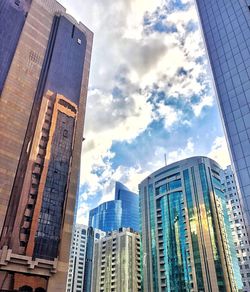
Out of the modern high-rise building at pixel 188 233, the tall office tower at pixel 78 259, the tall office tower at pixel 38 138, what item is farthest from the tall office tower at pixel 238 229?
the tall office tower at pixel 78 259

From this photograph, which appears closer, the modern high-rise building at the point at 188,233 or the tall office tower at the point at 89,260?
the modern high-rise building at the point at 188,233

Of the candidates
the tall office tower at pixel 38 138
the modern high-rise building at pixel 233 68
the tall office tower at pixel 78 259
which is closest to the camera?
the modern high-rise building at pixel 233 68

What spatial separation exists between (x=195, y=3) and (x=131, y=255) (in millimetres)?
102844

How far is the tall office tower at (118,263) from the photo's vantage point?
122 m

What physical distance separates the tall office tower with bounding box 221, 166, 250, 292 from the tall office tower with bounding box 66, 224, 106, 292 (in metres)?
86.0

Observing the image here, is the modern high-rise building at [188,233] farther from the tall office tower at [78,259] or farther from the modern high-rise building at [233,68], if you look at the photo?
the tall office tower at [78,259]

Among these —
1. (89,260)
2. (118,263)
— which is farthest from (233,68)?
(89,260)

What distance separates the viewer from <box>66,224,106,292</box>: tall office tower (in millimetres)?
156500

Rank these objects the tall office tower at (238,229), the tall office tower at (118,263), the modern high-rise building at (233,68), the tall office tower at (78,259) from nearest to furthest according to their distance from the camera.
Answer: the modern high-rise building at (233,68), the tall office tower at (238,229), the tall office tower at (118,263), the tall office tower at (78,259)

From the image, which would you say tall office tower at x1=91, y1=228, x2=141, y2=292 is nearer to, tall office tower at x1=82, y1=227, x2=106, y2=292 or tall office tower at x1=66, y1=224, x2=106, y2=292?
tall office tower at x1=66, y1=224, x2=106, y2=292

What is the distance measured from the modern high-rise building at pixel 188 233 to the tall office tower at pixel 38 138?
54459mm

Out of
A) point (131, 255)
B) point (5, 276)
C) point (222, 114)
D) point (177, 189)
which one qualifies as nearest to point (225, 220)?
point (177, 189)

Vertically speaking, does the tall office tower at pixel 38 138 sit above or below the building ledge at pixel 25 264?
above

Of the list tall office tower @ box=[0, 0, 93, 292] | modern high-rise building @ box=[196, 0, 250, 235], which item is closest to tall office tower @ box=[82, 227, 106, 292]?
tall office tower @ box=[0, 0, 93, 292]
